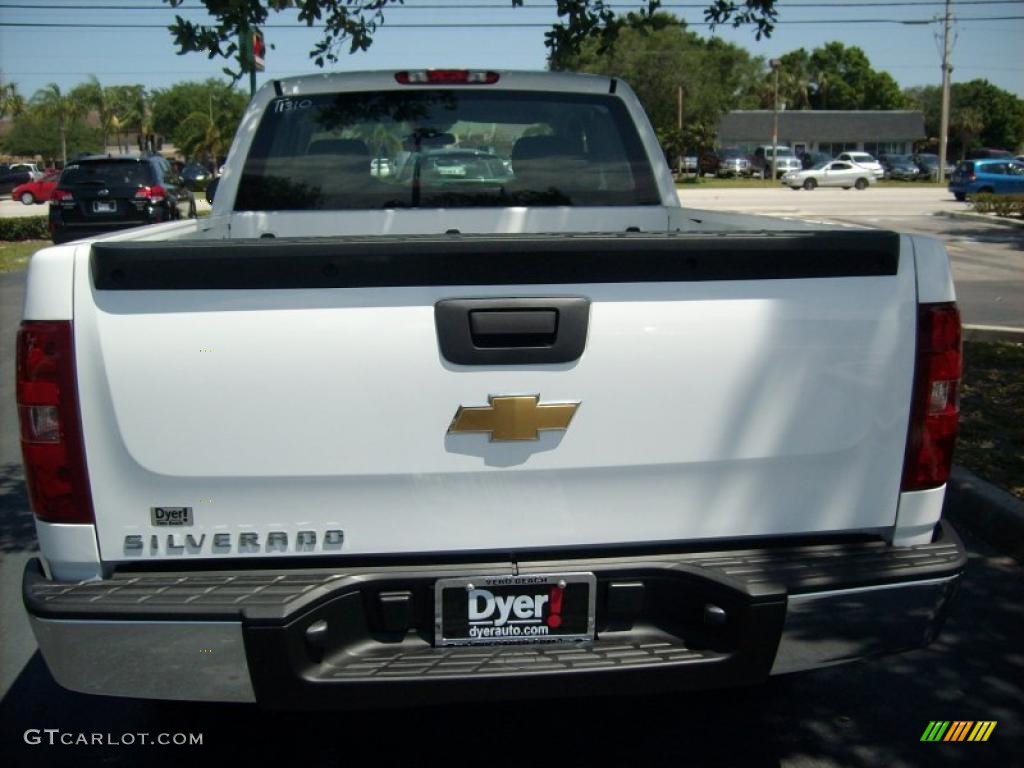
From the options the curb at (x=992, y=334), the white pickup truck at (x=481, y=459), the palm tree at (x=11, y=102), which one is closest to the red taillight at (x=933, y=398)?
the white pickup truck at (x=481, y=459)

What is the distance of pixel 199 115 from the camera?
7025cm

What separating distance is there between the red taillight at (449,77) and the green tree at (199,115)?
3749cm

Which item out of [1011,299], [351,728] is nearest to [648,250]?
[351,728]

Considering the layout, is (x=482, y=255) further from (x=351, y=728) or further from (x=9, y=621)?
(x=9, y=621)

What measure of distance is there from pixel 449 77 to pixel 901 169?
64.4 metres

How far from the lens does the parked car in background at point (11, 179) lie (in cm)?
4906

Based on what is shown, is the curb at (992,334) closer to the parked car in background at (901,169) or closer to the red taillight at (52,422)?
the red taillight at (52,422)

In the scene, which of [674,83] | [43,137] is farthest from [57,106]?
[674,83]

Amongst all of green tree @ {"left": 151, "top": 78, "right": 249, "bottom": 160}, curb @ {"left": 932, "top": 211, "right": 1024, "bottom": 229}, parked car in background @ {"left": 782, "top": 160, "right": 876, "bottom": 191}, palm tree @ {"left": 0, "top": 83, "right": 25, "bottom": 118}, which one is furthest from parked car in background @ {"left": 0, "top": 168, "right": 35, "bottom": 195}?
curb @ {"left": 932, "top": 211, "right": 1024, "bottom": 229}

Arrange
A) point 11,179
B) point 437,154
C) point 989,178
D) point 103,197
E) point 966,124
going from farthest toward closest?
point 966,124
point 11,179
point 989,178
point 103,197
point 437,154

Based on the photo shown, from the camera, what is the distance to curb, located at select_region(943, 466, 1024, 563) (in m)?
5.02

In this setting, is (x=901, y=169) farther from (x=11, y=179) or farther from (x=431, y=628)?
(x=431, y=628)

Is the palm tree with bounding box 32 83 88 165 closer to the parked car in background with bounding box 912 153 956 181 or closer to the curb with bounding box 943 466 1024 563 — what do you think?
the parked car in background with bounding box 912 153 956 181

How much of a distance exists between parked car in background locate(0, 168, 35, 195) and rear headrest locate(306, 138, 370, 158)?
49656 millimetres
